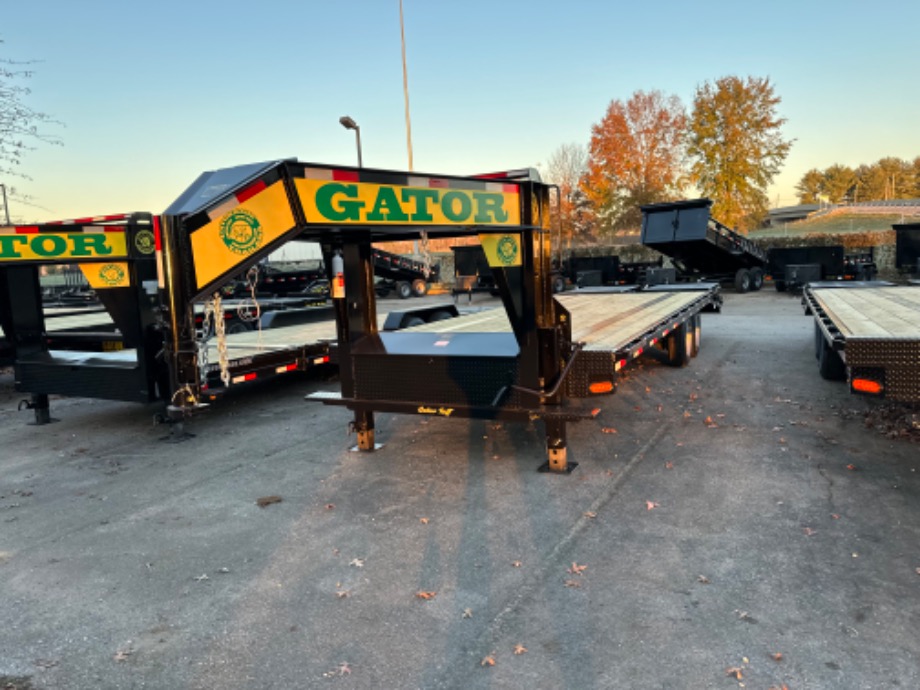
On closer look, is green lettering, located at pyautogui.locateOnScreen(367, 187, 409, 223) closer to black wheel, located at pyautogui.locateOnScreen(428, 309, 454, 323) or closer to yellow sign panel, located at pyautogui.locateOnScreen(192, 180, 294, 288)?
yellow sign panel, located at pyautogui.locateOnScreen(192, 180, 294, 288)

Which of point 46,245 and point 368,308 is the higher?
point 46,245

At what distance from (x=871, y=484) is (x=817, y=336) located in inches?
240

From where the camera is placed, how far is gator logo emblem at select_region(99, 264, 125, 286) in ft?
24.3

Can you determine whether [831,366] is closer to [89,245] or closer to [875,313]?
[875,313]

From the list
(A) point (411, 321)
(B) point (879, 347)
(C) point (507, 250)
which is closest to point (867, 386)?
(B) point (879, 347)

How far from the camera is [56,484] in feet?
20.6

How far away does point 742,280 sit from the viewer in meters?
25.5

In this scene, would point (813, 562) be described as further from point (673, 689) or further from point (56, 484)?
point (56, 484)

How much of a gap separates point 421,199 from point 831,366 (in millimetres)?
7081

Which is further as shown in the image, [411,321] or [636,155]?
[636,155]

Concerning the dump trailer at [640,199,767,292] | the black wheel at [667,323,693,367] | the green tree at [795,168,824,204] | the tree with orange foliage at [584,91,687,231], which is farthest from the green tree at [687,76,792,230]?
the green tree at [795,168,824,204]

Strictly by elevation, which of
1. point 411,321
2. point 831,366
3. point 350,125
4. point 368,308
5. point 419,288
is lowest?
point 831,366

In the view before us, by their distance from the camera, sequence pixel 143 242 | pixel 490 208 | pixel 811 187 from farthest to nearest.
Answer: pixel 811 187 < pixel 143 242 < pixel 490 208

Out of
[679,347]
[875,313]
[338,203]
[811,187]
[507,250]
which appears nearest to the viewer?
[338,203]
